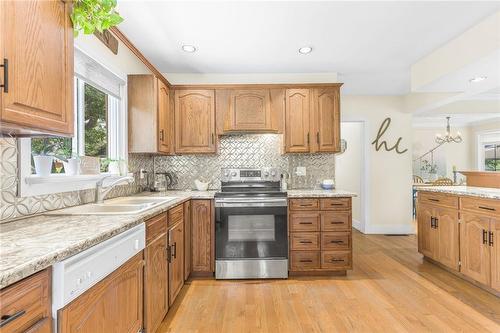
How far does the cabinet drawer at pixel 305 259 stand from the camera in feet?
9.96

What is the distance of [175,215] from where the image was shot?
246cm

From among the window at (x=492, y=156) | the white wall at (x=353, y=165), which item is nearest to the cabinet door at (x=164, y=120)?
the white wall at (x=353, y=165)

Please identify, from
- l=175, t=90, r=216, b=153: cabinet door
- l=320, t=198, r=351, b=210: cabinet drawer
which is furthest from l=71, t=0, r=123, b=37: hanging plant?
l=320, t=198, r=351, b=210: cabinet drawer

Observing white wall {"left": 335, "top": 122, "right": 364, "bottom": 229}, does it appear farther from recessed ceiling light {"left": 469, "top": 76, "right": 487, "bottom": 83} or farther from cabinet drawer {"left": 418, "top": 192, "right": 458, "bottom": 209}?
recessed ceiling light {"left": 469, "top": 76, "right": 487, "bottom": 83}

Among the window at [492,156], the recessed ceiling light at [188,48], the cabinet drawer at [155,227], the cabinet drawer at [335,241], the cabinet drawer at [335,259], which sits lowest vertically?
the cabinet drawer at [335,259]

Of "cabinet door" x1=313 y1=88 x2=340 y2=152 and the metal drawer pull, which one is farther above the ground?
"cabinet door" x1=313 y1=88 x2=340 y2=152

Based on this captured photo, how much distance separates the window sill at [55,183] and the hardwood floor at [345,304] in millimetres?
1242

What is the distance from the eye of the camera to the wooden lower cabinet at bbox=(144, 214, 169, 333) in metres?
1.77

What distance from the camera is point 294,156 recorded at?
12.3ft

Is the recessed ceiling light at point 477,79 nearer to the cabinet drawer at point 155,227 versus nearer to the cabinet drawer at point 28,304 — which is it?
the cabinet drawer at point 155,227

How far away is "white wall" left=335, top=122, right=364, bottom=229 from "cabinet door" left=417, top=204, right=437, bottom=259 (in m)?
1.52

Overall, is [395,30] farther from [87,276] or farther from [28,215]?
[28,215]

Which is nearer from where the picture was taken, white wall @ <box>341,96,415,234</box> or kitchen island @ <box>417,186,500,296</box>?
kitchen island @ <box>417,186,500,296</box>

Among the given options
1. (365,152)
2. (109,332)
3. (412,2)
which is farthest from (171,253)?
(365,152)
